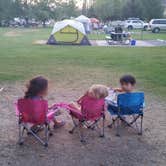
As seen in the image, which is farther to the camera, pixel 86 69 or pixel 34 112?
pixel 86 69

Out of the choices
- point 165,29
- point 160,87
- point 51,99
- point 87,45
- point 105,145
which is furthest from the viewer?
point 165,29

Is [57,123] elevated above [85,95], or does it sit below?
below

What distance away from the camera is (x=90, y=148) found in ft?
17.4

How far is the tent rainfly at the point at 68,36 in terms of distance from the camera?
83.8 feet

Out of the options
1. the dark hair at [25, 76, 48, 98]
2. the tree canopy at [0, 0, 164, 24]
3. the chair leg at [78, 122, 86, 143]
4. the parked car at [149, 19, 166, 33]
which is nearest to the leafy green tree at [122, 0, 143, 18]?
the tree canopy at [0, 0, 164, 24]

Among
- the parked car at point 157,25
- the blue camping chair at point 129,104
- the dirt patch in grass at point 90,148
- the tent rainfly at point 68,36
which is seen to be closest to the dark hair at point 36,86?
the dirt patch in grass at point 90,148

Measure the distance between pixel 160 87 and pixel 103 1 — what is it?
6852 cm

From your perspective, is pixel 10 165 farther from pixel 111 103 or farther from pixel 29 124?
pixel 111 103

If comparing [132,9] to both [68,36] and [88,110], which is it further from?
[88,110]

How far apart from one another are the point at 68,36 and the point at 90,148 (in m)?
20.9

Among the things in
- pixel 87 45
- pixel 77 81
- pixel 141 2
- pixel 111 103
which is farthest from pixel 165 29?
pixel 111 103

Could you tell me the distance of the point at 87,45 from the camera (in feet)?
80.9

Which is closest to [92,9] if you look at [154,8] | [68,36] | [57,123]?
[154,8]

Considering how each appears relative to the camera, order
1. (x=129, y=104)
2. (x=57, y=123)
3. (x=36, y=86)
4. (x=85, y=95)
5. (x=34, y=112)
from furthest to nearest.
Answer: (x=57, y=123) → (x=129, y=104) → (x=85, y=95) → (x=36, y=86) → (x=34, y=112)
